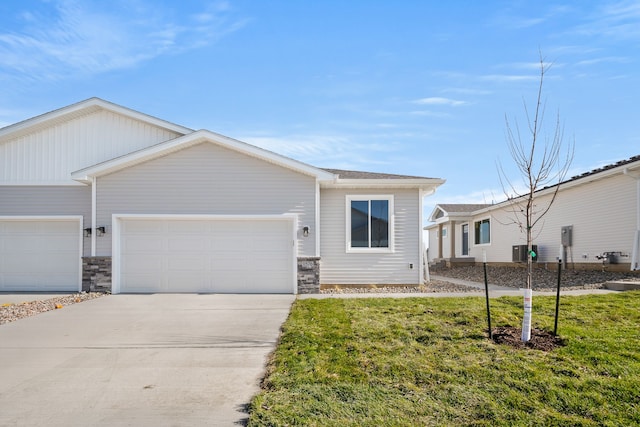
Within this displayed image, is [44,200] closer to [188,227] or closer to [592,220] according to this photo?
[188,227]

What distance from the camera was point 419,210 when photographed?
44.8 feet

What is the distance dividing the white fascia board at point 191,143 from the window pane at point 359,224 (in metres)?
1.61

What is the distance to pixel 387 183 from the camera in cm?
1336

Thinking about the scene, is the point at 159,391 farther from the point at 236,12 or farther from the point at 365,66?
the point at 365,66

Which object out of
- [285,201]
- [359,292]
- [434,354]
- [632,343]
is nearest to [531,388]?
[434,354]

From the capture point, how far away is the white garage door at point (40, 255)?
13.5m

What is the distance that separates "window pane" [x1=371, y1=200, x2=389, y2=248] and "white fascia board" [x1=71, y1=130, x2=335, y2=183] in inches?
76.7

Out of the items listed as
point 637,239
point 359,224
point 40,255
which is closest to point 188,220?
point 40,255

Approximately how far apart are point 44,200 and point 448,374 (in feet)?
41.9

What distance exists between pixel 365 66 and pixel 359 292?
611 centimetres

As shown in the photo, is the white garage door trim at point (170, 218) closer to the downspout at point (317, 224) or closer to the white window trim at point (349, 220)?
the downspout at point (317, 224)

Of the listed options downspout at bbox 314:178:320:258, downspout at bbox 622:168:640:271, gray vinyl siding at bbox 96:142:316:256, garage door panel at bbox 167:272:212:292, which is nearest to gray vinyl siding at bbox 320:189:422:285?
downspout at bbox 314:178:320:258

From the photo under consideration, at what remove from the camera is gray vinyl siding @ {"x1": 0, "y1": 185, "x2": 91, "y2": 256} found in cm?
1345

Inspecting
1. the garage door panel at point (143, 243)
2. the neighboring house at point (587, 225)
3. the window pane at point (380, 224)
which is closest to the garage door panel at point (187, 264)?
the garage door panel at point (143, 243)
